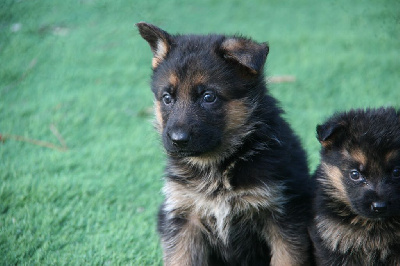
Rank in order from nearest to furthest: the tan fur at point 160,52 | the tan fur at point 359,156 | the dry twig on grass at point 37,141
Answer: the tan fur at point 359,156
the tan fur at point 160,52
the dry twig on grass at point 37,141

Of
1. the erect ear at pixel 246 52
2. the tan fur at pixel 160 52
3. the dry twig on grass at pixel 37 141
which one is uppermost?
the erect ear at pixel 246 52

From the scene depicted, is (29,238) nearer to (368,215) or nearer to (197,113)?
(197,113)

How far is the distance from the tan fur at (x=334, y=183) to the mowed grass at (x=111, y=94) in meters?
1.03

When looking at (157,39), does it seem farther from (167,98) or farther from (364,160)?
(364,160)

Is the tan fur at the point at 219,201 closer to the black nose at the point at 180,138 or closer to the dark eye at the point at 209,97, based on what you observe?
the black nose at the point at 180,138

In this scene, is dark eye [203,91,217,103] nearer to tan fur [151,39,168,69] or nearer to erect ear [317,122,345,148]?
tan fur [151,39,168,69]

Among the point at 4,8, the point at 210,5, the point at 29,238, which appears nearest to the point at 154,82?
the point at 29,238

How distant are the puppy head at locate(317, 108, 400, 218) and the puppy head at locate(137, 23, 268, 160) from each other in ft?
2.07

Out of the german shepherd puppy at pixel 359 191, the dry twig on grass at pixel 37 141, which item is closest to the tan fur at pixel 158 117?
the german shepherd puppy at pixel 359 191

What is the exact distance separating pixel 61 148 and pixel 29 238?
1.73 m

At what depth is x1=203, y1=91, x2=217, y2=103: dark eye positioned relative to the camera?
3910 millimetres

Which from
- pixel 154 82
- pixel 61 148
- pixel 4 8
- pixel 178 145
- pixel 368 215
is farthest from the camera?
pixel 4 8

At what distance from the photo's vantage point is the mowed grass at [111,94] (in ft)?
15.1

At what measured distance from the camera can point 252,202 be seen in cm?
373
